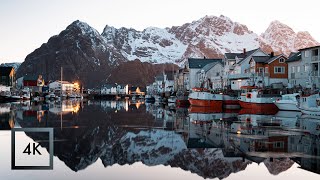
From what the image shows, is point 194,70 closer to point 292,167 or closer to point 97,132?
point 97,132

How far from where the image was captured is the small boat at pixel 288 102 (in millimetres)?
59688

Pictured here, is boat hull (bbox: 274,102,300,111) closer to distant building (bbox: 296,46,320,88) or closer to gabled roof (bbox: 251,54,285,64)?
distant building (bbox: 296,46,320,88)

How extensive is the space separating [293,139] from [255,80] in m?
53.1

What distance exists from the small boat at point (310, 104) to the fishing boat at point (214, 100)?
64.9ft

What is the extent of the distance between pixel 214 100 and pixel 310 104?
74.8 feet

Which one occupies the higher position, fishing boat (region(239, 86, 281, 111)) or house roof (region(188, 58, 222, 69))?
house roof (region(188, 58, 222, 69))

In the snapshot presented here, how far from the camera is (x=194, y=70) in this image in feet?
385

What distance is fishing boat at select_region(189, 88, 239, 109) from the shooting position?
2852 inches

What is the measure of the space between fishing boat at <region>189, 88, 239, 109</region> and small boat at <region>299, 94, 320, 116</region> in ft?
64.9

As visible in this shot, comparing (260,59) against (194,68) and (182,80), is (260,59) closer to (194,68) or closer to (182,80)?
(194,68)

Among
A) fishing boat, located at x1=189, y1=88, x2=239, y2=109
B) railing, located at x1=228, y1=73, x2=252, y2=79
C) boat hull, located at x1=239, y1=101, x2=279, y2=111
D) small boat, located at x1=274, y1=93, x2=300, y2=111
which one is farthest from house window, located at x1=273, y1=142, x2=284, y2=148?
railing, located at x1=228, y1=73, x2=252, y2=79

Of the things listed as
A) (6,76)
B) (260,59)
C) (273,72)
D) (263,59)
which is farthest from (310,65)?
(6,76)

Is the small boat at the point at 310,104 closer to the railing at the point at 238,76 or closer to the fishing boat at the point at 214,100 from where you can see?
the fishing boat at the point at 214,100

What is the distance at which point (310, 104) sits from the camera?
170 feet
